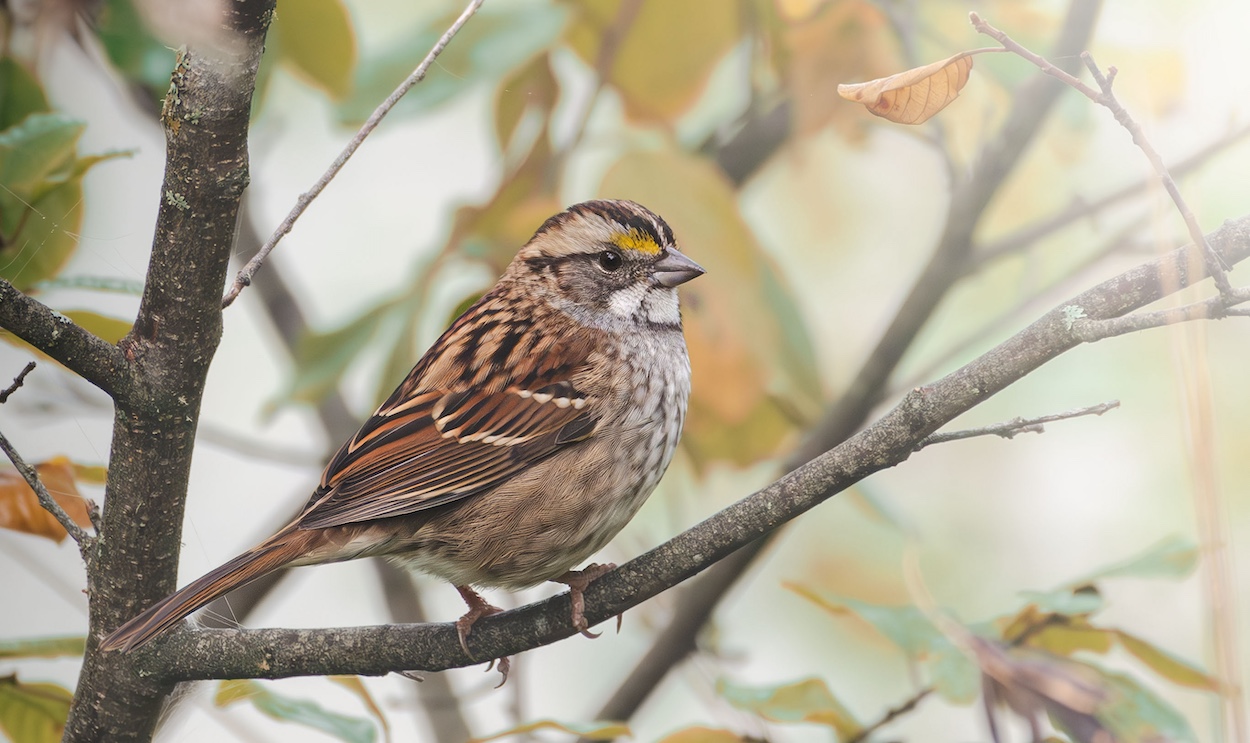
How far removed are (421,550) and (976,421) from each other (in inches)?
75.2

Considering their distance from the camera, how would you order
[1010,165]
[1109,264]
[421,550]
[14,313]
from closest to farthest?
[14,313], [421,550], [1010,165], [1109,264]

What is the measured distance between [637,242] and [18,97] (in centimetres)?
117

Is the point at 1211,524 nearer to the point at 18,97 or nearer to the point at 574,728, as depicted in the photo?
the point at 574,728

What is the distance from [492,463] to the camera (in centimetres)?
189

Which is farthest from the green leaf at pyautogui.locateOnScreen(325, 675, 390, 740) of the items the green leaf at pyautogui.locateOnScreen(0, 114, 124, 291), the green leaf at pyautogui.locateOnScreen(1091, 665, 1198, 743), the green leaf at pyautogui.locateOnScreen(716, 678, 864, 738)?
the green leaf at pyautogui.locateOnScreen(1091, 665, 1198, 743)

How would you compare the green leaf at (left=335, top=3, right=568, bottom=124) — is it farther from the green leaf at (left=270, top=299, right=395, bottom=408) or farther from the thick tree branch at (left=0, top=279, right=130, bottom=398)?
the thick tree branch at (left=0, top=279, right=130, bottom=398)

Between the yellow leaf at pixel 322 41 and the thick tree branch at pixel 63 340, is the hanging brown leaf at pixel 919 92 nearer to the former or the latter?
the thick tree branch at pixel 63 340

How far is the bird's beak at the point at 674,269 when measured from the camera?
6.87 feet

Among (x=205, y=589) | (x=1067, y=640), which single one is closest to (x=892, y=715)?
(x=1067, y=640)

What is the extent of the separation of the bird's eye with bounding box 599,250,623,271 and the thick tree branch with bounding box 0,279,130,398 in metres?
1.02

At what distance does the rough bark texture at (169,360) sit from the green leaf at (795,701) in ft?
2.70

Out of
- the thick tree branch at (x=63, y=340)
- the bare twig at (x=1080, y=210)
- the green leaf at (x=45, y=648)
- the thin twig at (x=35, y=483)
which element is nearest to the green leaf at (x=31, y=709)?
the green leaf at (x=45, y=648)

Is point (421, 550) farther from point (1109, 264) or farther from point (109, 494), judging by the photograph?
point (1109, 264)

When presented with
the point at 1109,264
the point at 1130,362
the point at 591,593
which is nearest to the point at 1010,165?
the point at 1109,264
